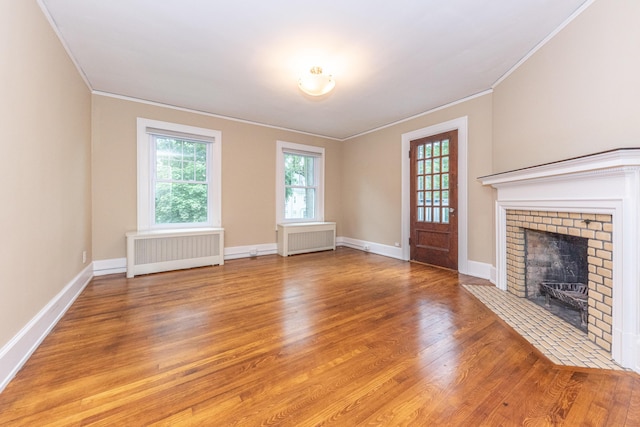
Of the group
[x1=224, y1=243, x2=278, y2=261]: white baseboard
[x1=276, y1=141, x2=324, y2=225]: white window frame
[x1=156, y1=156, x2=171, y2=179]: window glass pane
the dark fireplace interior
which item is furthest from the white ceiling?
[x1=224, y1=243, x2=278, y2=261]: white baseboard

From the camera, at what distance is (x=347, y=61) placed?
2771 millimetres

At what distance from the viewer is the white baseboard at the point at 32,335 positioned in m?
1.48

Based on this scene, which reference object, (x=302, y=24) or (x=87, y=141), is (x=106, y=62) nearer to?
(x=87, y=141)

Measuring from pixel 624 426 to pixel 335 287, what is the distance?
2.34 m

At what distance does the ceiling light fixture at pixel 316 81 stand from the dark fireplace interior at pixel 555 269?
2657 millimetres

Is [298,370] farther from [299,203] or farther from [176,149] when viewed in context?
[299,203]

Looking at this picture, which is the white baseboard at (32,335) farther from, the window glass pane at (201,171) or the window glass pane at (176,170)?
the window glass pane at (201,171)

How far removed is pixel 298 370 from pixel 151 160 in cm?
387

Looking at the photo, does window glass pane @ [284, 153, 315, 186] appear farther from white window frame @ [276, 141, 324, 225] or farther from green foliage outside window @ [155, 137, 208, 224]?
green foliage outside window @ [155, 137, 208, 224]

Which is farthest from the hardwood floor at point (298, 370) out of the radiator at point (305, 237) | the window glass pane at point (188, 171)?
the radiator at point (305, 237)

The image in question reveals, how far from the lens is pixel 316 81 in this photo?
2.79m

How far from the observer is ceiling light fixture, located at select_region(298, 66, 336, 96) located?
278 centimetres

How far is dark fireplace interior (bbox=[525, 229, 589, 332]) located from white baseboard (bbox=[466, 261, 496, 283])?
0.58 meters

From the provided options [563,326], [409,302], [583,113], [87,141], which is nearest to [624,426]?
[563,326]
